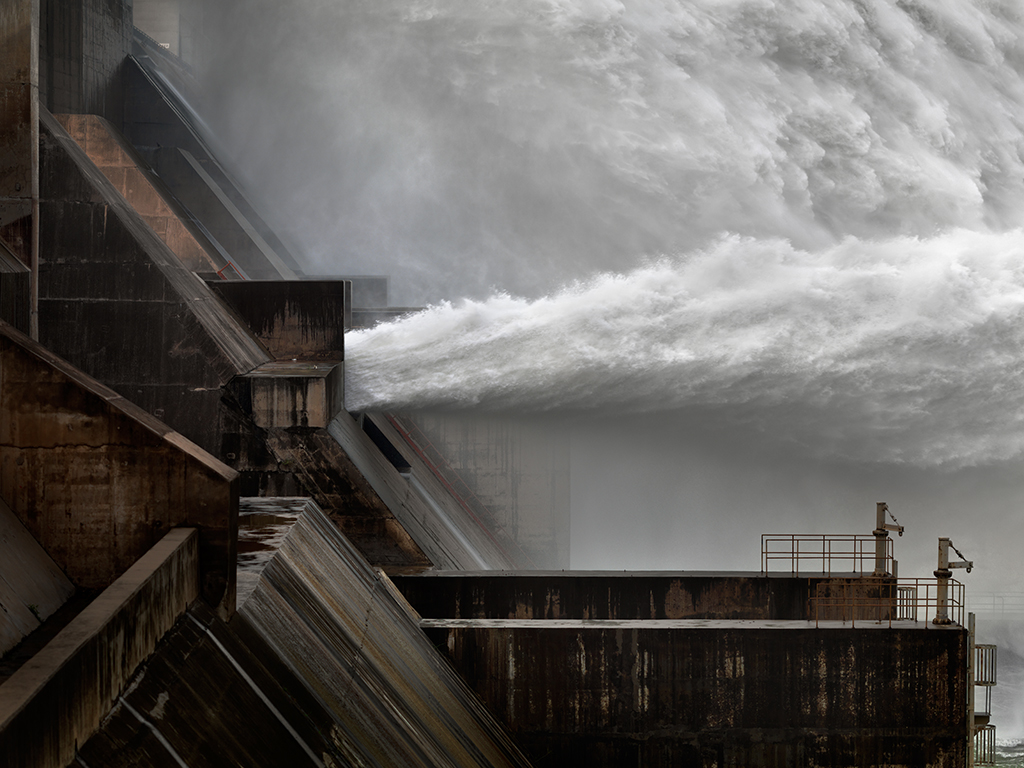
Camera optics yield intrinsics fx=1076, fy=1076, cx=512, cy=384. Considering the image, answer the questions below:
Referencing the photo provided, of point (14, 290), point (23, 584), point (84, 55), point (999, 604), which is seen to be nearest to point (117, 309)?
point (14, 290)

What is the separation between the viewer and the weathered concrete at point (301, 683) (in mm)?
4590

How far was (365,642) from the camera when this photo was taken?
7.70 metres

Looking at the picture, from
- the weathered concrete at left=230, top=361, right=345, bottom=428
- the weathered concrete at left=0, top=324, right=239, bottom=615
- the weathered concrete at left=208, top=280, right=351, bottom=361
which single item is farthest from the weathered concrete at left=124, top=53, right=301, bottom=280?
the weathered concrete at left=0, top=324, right=239, bottom=615

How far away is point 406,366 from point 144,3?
23546 millimetres

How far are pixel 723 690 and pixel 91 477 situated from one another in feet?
21.2

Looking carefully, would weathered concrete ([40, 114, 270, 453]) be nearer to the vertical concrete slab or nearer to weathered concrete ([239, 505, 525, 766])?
weathered concrete ([239, 505, 525, 766])

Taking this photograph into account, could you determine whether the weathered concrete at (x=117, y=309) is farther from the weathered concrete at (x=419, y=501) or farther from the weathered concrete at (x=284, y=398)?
the weathered concrete at (x=419, y=501)

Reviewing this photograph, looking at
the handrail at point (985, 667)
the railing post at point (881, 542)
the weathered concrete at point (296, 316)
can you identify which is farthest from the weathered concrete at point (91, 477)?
the railing post at point (881, 542)

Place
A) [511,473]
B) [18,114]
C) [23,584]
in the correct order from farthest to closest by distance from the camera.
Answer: [511,473] → [18,114] → [23,584]

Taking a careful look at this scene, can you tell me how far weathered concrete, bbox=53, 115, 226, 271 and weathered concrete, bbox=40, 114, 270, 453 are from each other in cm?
691

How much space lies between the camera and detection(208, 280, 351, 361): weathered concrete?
1420cm

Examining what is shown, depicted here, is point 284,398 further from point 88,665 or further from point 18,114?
point 88,665

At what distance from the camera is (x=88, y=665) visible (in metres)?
3.88

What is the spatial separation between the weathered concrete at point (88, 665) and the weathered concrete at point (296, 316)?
29.5ft
